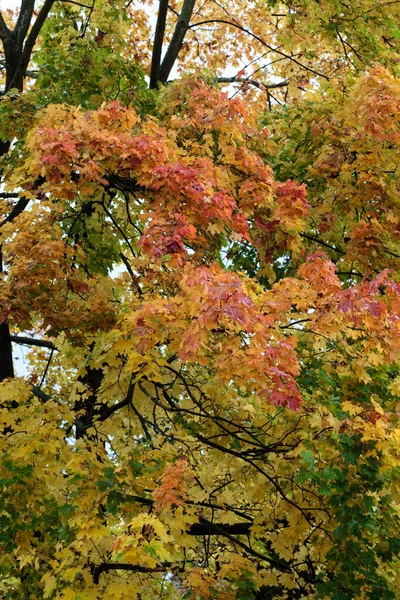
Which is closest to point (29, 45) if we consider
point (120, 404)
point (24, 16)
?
point (24, 16)

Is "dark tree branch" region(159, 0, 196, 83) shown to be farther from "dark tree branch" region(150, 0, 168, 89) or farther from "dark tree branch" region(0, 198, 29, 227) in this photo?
"dark tree branch" region(0, 198, 29, 227)

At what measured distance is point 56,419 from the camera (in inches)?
316

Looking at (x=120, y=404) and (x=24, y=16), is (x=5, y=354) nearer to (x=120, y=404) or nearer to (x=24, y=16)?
(x=120, y=404)

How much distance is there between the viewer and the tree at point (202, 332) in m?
6.01

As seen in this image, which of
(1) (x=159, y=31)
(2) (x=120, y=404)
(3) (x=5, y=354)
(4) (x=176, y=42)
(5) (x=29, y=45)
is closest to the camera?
(2) (x=120, y=404)

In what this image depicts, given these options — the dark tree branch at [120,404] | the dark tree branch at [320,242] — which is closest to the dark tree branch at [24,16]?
the dark tree branch at [320,242]

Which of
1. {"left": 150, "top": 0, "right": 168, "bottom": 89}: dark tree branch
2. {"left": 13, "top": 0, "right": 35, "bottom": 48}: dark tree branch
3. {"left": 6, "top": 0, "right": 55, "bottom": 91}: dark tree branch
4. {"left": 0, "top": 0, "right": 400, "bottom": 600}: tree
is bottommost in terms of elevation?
{"left": 0, "top": 0, "right": 400, "bottom": 600}: tree

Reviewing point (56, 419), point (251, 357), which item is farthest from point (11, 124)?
point (251, 357)

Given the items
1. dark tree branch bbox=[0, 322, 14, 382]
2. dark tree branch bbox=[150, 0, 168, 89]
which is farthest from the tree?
dark tree branch bbox=[150, 0, 168, 89]

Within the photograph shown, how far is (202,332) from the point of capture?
5227 mm

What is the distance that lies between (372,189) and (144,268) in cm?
300

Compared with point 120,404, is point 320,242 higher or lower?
higher

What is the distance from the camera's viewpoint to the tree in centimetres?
601

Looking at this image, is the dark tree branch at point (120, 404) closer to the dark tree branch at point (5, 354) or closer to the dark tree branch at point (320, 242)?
the dark tree branch at point (5, 354)
